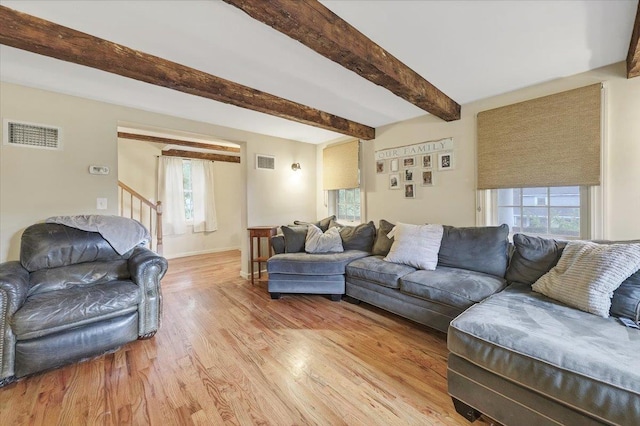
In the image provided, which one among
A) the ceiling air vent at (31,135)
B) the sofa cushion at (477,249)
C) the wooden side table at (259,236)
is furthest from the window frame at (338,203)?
the ceiling air vent at (31,135)

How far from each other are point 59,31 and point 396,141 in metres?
3.37

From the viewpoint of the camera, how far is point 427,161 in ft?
10.7

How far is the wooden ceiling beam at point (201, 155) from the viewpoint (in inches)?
210

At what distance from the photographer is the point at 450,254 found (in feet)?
8.59

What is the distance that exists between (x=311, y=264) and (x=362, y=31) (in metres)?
2.26

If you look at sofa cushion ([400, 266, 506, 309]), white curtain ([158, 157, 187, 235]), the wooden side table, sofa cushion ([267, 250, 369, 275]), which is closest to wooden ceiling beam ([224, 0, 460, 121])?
sofa cushion ([400, 266, 506, 309])

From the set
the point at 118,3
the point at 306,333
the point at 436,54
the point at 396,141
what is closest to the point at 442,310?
the point at 306,333

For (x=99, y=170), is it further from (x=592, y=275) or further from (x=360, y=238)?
(x=592, y=275)

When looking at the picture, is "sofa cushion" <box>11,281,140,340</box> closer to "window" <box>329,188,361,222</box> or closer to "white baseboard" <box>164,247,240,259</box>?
"window" <box>329,188,361,222</box>

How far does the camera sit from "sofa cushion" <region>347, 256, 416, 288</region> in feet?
8.15

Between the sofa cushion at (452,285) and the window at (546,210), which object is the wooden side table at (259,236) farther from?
the window at (546,210)

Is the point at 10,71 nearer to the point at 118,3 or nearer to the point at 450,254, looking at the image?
the point at 118,3

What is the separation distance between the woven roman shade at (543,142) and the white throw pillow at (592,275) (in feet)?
2.71

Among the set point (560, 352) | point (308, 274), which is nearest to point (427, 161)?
point (308, 274)
